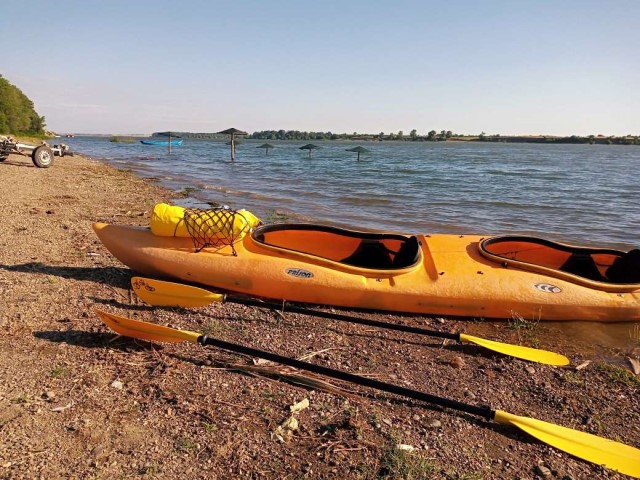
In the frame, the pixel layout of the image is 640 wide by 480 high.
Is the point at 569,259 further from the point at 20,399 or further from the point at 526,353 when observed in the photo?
the point at 20,399

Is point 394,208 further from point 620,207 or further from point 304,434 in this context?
Answer: point 304,434

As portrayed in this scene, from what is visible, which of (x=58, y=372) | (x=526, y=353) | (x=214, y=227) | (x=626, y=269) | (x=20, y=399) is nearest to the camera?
(x=20, y=399)

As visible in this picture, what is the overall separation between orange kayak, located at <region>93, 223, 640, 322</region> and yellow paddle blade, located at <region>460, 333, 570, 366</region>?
0.85 m

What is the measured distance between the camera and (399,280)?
16.7 ft

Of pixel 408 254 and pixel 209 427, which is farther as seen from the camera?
pixel 408 254

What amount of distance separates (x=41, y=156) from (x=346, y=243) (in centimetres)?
1730

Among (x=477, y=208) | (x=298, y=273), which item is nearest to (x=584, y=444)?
(x=298, y=273)

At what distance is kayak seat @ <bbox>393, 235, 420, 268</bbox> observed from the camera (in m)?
5.52

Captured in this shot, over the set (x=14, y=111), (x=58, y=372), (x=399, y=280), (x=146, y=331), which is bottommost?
(x=58, y=372)

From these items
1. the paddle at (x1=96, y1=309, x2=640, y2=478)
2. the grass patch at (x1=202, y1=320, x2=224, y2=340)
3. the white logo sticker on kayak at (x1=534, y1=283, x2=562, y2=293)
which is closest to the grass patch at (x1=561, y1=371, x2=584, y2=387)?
the paddle at (x1=96, y1=309, x2=640, y2=478)

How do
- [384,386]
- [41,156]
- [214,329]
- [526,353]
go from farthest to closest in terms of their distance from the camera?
1. [41,156]
2. [214,329]
3. [526,353]
4. [384,386]

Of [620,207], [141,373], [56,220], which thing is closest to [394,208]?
[620,207]

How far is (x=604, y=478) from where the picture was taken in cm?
272

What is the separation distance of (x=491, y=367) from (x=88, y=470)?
324cm
